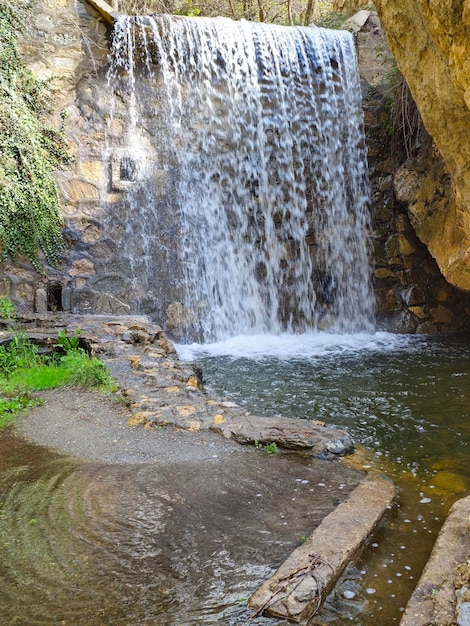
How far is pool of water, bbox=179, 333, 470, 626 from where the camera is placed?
2127 millimetres

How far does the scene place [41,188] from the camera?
7.20 metres

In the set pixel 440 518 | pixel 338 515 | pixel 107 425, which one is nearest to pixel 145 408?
pixel 107 425

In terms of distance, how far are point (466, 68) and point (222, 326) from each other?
5459 millimetres

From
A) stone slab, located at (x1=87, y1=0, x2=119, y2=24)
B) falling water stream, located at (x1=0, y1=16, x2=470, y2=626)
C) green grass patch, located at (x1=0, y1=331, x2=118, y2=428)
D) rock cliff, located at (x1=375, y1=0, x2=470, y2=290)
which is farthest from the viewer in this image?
stone slab, located at (x1=87, y1=0, x2=119, y2=24)

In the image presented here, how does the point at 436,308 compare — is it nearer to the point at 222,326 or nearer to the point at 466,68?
the point at 222,326

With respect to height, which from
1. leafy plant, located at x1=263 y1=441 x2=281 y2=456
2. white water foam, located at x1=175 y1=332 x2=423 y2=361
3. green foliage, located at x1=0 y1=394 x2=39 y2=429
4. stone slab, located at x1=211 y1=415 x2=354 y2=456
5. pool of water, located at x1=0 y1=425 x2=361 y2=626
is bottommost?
pool of water, located at x1=0 y1=425 x2=361 y2=626

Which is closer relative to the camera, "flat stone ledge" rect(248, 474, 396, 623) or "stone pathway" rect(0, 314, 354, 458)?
"flat stone ledge" rect(248, 474, 396, 623)

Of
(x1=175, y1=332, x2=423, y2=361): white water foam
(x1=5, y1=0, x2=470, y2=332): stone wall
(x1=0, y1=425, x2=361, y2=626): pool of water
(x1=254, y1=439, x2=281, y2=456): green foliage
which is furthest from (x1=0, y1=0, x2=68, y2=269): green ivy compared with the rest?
(x1=254, y1=439, x2=281, y2=456): green foliage

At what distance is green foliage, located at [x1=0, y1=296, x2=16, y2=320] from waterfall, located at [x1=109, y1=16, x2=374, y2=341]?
1.85m

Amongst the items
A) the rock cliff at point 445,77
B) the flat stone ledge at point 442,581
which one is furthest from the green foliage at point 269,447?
the rock cliff at point 445,77

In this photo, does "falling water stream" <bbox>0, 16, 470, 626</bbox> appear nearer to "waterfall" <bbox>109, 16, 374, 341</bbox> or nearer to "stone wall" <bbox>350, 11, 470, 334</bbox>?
"waterfall" <bbox>109, 16, 374, 341</bbox>

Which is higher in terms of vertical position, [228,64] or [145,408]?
[228,64]

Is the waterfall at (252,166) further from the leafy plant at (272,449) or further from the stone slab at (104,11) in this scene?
the leafy plant at (272,449)

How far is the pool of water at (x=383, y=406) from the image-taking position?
2.13 metres
